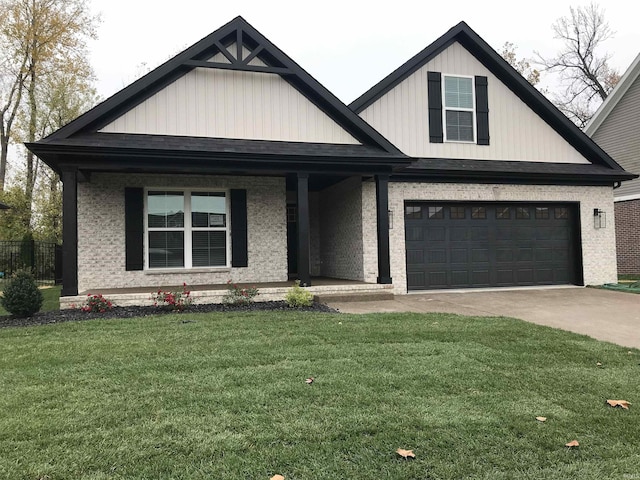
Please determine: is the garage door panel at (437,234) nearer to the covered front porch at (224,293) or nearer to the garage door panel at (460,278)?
the garage door panel at (460,278)

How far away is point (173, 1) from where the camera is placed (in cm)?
2003

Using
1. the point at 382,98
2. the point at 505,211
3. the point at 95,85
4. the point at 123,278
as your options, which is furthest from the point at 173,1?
the point at 505,211

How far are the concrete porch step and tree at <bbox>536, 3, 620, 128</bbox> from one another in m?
27.4

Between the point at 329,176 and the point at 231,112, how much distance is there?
278 centimetres

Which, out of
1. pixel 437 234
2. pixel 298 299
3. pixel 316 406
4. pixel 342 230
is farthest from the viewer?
pixel 342 230

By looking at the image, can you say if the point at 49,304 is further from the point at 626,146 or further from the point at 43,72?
Result: the point at 626,146

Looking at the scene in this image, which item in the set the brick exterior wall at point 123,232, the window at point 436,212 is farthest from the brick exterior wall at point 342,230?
the window at point 436,212

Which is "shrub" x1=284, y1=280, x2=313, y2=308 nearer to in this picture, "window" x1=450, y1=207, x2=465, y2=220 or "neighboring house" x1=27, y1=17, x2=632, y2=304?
"neighboring house" x1=27, y1=17, x2=632, y2=304

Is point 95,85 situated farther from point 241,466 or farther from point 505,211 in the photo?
point 241,466

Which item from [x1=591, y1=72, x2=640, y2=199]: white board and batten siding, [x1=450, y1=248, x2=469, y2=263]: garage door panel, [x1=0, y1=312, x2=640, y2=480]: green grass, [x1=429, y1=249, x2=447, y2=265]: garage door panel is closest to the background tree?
[x1=429, y1=249, x2=447, y2=265]: garage door panel

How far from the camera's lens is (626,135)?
19.3 meters

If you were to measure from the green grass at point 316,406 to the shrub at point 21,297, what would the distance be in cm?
205

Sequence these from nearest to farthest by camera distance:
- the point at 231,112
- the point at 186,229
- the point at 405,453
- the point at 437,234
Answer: the point at 405,453
the point at 231,112
the point at 186,229
the point at 437,234


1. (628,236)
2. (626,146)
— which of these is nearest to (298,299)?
(628,236)
